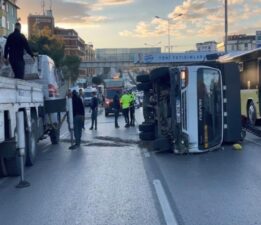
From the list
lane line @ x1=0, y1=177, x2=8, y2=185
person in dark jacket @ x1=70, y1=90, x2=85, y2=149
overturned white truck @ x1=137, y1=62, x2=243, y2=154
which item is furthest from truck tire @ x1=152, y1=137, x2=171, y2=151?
lane line @ x1=0, y1=177, x2=8, y2=185

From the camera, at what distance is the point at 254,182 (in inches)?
370

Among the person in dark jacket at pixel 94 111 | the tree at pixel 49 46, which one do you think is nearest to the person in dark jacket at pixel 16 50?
the person in dark jacket at pixel 94 111

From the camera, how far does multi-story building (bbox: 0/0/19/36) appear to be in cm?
8606

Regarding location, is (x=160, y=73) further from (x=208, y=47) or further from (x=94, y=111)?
(x=208, y=47)

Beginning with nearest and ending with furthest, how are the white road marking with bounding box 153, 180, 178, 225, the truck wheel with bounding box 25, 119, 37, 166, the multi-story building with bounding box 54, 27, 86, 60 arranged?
the white road marking with bounding box 153, 180, 178, 225 < the truck wheel with bounding box 25, 119, 37, 166 < the multi-story building with bounding box 54, 27, 86, 60

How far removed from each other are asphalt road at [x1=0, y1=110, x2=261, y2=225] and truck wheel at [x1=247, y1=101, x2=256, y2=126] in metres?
5.20

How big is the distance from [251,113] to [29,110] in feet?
32.7

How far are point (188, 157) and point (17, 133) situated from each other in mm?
4735

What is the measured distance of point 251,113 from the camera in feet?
64.0

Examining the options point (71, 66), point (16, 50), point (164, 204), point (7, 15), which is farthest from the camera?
point (7, 15)

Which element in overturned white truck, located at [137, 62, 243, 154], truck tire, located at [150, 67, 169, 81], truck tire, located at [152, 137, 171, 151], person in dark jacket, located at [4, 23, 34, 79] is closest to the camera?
person in dark jacket, located at [4, 23, 34, 79]

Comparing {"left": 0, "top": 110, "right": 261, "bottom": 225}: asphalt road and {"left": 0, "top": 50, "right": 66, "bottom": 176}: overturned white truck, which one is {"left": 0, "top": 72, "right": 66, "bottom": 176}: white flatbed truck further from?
{"left": 0, "top": 110, "right": 261, "bottom": 225}: asphalt road

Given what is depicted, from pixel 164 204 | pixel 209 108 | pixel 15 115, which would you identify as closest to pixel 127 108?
pixel 209 108

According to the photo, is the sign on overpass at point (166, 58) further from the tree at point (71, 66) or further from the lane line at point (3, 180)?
the lane line at point (3, 180)
